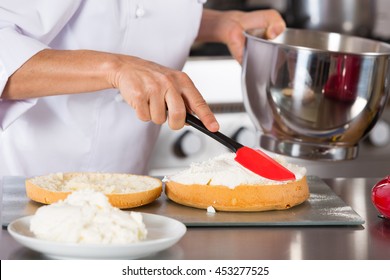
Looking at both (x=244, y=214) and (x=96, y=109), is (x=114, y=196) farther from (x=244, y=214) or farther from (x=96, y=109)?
(x=96, y=109)

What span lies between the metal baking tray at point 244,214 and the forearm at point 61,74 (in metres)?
0.18

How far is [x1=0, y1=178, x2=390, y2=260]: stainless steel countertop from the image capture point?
3.23 feet

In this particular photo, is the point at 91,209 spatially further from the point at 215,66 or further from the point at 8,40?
the point at 215,66

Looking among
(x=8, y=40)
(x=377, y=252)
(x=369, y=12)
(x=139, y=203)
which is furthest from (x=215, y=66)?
(x=377, y=252)

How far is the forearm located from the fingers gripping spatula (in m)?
0.16

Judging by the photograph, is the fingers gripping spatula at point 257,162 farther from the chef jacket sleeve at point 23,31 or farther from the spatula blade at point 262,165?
the chef jacket sleeve at point 23,31

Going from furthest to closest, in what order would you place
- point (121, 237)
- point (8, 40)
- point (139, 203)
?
point (8, 40) → point (139, 203) → point (121, 237)

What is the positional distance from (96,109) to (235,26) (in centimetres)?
35

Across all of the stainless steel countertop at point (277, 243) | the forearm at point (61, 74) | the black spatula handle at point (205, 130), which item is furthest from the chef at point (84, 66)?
the stainless steel countertop at point (277, 243)

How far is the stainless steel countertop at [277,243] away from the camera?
3.23ft

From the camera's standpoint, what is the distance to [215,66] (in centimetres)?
214

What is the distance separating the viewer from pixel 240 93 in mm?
2156

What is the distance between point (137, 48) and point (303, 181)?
1.69 ft

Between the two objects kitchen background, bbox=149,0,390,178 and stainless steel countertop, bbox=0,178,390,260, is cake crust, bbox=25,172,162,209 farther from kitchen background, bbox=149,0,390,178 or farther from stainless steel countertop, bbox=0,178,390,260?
kitchen background, bbox=149,0,390,178
